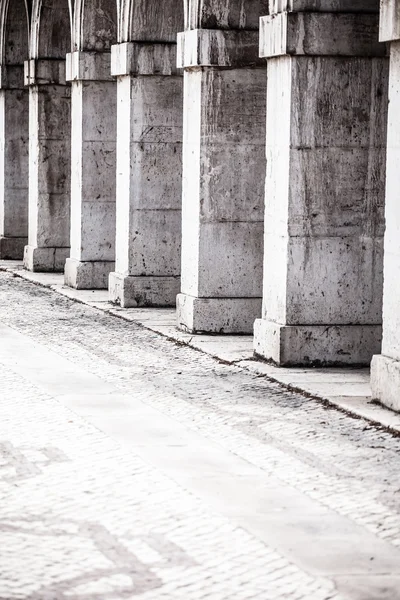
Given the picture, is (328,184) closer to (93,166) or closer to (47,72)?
(93,166)

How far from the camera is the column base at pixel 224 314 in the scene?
1551 cm

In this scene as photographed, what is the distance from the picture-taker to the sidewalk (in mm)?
10859

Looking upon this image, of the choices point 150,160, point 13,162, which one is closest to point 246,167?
point 150,160

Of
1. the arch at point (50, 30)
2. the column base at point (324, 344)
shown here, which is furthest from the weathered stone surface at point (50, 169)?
the column base at point (324, 344)

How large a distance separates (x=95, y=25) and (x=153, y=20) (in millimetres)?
2462

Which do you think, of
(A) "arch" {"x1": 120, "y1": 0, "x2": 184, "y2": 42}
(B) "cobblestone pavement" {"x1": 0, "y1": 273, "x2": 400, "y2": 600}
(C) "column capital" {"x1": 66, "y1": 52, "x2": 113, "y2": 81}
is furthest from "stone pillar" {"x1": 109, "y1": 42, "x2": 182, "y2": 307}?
(B) "cobblestone pavement" {"x1": 0, "y1": 273, "x2": 400, "y2": 600}

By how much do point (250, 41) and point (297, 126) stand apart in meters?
2.51

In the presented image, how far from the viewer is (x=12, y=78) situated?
25.7 meters

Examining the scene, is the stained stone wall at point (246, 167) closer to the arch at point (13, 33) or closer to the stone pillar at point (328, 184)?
the stone pillar at point (328, 184)

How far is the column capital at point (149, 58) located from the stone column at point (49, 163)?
5.12m

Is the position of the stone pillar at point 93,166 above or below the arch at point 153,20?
below

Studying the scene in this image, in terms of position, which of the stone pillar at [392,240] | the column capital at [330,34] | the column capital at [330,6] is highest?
the column capital at [330,6]

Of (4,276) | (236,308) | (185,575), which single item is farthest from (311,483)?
(4,276)

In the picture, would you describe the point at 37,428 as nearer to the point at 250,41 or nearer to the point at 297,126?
the point at 297,126
